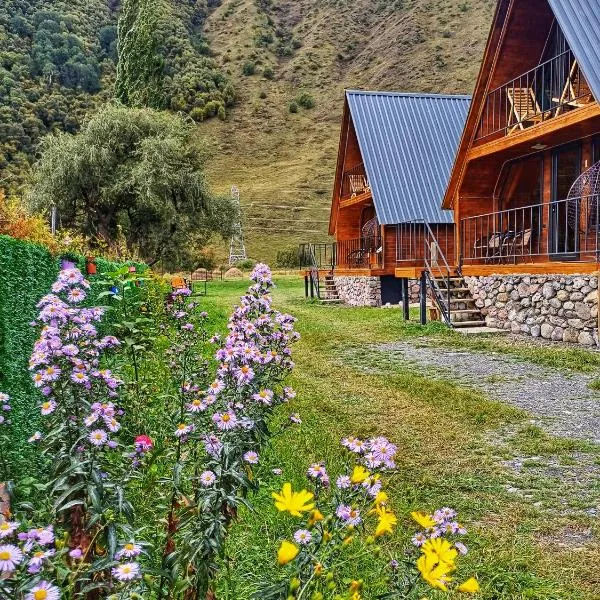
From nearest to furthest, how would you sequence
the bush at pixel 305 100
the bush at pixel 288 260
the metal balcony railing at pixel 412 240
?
the metal balcony railing at pixel 412 240 → the bush at pixel 288 260 → the bush at pixel 305 100

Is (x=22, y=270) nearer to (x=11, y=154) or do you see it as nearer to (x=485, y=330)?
(x=485, y=330)

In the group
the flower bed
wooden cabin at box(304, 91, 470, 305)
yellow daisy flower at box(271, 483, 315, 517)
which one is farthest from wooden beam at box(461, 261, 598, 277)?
yellow daisy flower at box(271, 483, 315, 517)

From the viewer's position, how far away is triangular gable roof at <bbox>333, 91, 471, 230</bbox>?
1711 cm

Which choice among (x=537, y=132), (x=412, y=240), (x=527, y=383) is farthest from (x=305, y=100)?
(x=527, y=383)

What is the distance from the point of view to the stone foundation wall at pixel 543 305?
8977 mm

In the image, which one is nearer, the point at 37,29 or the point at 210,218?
the point at 210,218

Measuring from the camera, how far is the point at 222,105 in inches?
2522

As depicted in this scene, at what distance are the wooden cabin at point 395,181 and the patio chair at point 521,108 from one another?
11.8 feet

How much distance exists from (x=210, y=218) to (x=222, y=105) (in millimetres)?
45417

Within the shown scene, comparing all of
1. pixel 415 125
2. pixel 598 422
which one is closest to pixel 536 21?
pixel 415 125

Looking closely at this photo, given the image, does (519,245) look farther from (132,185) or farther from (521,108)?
(132,185)

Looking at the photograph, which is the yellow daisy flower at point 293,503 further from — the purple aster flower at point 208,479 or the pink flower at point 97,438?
the pink flower at point 97,438

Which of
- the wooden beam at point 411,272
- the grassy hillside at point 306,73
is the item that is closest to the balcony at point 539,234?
the wooden beam at point 411,272

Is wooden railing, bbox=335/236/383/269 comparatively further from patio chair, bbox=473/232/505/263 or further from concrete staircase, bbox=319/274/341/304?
patio chair, bbox=473/232/505/263
